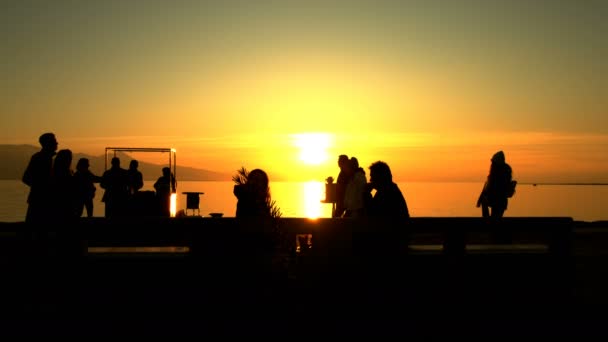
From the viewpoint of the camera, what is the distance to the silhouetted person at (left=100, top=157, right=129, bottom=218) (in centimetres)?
1462

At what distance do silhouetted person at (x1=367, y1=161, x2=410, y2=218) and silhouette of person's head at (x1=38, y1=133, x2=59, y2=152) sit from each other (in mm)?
4118

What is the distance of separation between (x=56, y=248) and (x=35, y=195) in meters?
2.25

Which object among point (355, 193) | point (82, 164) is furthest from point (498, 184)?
point (82, 164)

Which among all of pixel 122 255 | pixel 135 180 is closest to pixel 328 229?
pixel 122 255

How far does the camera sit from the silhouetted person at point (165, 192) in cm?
1577

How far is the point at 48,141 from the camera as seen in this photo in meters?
7.98

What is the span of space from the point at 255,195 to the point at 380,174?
4.93 ft

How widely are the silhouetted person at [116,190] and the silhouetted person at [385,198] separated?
907 centimetres

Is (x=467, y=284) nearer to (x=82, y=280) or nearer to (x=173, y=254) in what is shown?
(x=173, y=254)

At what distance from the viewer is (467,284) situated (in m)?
6.54

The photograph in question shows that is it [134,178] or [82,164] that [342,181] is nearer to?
[82,164]

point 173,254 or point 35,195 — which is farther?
point 35,195

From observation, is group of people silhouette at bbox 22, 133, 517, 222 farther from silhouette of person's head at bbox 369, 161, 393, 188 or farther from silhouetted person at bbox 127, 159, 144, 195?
silhouetted person at bbox 127, 159, 144, 195

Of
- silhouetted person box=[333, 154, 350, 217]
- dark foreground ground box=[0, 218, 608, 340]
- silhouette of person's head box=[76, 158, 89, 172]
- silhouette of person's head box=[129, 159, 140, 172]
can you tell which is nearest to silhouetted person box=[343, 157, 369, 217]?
silhouetted person box=[333, 154, 350, 217]
